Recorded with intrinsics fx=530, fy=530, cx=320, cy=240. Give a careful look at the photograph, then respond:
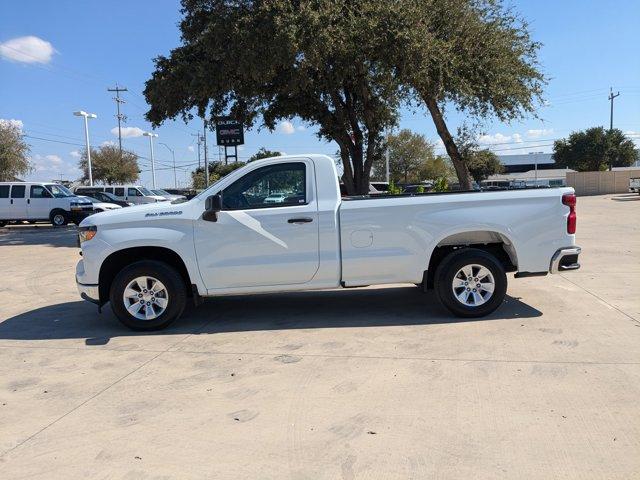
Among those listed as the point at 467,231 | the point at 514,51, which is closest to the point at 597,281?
the point at 467,231

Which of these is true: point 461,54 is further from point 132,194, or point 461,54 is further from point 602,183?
point 602,183

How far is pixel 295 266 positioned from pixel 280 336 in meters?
0.81

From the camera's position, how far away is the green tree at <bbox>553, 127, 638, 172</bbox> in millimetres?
60312

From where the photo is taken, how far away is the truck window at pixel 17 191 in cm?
2323

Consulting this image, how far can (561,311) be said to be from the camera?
658 centimetres

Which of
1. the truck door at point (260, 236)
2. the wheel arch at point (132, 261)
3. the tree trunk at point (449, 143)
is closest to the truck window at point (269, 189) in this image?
the truck door at point (260, 236)

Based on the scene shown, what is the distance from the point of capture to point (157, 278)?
608 centimetres

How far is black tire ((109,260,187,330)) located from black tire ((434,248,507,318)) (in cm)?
302

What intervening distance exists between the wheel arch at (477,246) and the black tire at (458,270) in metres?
0.14

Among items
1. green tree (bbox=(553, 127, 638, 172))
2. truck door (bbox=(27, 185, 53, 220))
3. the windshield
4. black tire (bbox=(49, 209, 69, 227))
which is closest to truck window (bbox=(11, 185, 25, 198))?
truck door (bbox=(27, 185, 53, 220))

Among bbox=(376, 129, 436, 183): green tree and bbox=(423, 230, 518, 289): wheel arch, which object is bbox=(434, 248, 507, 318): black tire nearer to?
bbox=(423, 230, 518, 289): wheel arch

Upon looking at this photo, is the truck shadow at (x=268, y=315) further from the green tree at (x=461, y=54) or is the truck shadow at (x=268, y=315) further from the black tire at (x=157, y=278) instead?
the green tree at (x=461, y=54)

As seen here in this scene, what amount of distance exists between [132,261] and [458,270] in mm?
3892

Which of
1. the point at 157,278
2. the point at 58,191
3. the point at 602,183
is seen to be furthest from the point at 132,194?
the point at 602,183
